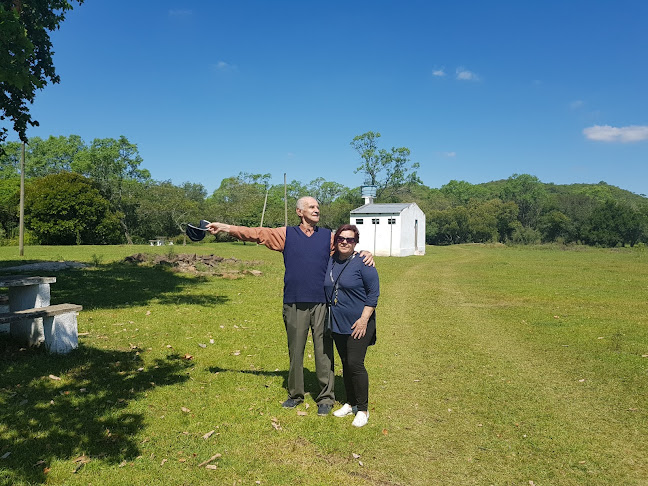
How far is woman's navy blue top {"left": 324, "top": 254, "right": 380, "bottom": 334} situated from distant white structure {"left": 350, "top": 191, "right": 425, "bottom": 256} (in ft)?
113

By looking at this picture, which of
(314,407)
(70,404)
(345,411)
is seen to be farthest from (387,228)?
(70,404)

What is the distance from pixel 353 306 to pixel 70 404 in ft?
11.7

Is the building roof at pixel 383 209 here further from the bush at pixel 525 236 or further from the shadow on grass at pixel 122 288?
the bush at pixel 525 236

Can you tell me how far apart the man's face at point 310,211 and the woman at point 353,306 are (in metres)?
0.35

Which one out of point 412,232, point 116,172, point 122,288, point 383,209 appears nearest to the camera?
point 122,288

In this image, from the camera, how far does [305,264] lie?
5.24m

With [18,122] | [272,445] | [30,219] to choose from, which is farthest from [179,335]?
[30,219]

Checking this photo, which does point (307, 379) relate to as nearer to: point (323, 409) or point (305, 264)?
point (323, 409)

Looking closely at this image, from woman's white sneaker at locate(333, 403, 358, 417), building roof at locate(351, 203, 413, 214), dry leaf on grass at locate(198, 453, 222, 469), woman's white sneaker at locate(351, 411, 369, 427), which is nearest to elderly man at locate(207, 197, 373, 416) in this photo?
woman's white sneaker at locate(333, 403, 358, 417)

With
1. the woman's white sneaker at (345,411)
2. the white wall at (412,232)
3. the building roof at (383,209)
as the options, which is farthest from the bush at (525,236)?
the woman's white sneaker at (345,411)

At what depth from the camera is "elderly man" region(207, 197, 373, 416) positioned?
5203 mm

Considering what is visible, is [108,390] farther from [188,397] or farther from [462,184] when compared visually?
[462,184]

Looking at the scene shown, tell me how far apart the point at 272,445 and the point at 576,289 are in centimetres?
1628

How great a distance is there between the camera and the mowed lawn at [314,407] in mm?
4195
